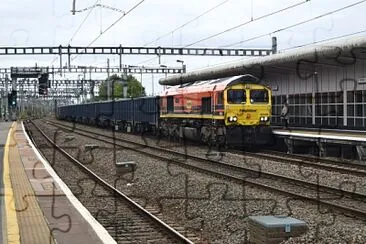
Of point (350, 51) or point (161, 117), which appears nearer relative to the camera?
point (350, 51)

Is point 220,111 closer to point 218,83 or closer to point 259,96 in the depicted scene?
point 218,83

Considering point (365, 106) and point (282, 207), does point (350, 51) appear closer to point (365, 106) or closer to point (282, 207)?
point (365, 106)

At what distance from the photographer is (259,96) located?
2480 cm

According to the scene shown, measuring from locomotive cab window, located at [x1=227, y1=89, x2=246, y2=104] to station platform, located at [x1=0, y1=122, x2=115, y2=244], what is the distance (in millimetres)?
9562

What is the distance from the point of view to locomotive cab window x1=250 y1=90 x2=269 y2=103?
969 inches

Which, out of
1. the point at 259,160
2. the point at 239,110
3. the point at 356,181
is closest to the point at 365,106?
the point at 239,110

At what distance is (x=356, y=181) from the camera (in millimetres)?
14719

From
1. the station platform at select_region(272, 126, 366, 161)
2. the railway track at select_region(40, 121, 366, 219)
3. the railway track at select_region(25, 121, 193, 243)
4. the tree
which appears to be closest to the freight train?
the station platform at select_region(272, 126, 366, 161)

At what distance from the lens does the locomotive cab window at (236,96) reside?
2402cm

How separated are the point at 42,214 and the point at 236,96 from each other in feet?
49.2

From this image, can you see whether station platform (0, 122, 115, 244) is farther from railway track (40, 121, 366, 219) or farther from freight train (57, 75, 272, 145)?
freight train (57, 75, 272, 145)

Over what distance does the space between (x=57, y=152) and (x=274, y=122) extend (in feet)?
46.6

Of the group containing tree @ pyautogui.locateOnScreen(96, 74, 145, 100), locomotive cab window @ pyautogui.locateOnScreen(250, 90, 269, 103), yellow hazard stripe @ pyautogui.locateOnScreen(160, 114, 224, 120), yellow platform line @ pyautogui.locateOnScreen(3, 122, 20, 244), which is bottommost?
yellow platform line @ pyautogui.locateOnScreen(3, 122, 20, 244)

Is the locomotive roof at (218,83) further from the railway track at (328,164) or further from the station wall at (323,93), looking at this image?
the station wall at (323,93)
